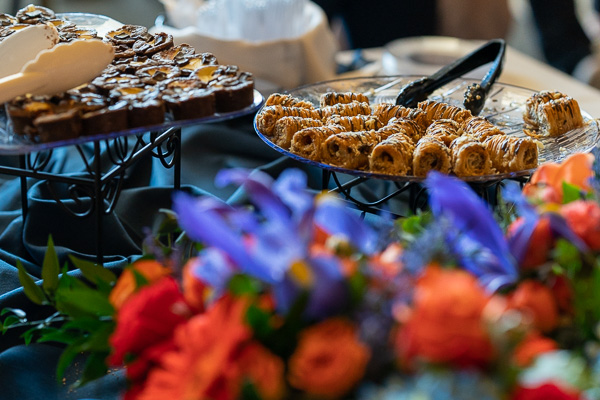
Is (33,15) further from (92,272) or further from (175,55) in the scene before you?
(92,272)

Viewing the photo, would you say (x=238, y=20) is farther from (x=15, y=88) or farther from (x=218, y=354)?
(x=218, y=354)

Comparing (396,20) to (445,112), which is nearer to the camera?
(445,112)

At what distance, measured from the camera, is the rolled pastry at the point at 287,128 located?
905mm

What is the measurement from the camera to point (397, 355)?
0.37m

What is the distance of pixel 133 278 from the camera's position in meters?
0.48

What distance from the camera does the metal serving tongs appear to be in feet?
Answer: 3.57

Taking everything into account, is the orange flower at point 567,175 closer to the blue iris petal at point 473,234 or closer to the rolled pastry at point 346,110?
the blue iris petal at point 473,234

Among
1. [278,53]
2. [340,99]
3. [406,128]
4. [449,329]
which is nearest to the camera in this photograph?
[449,329]

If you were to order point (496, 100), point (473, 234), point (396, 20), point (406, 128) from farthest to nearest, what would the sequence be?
point (396, 20)
point (496, 100)
point (406, 128)
point (473, 234)

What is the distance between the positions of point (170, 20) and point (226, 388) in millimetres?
1283

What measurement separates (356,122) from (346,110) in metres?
0.06

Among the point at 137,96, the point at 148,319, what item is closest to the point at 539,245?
the point at 148,319

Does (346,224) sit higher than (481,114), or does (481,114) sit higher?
(346,224)

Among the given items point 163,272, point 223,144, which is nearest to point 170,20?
point 223,144
